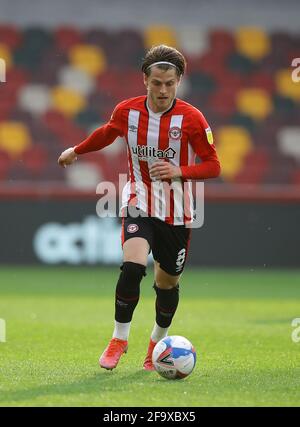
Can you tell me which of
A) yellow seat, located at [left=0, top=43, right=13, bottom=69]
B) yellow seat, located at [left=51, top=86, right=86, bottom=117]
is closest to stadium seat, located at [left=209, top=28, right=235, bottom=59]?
yellow seat, located at [left=51, top=86, right=86, bottom=117]

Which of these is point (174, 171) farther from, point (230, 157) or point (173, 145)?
point (230, 157)

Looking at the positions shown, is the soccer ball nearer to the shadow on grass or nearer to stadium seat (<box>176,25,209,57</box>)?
the shadow on grass

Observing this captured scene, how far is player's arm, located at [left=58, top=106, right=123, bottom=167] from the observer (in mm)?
5934

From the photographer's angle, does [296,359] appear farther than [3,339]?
No

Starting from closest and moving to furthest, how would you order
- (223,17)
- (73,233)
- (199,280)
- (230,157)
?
(199,280), (73,233), (230,157), (223,17)

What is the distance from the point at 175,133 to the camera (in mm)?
5727

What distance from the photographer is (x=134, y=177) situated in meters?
5.92

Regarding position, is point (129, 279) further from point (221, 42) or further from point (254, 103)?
point (221, 42)

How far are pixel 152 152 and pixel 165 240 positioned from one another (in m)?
0.54

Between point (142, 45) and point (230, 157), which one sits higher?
point (142, 45)

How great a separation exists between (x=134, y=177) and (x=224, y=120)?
40.7 ft

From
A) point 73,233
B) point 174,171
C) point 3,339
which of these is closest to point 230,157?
point 73,233

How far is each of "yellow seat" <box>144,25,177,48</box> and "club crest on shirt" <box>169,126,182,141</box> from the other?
1317 centimetres

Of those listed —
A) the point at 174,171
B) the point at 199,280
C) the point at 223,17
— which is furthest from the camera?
the point at 223,17
